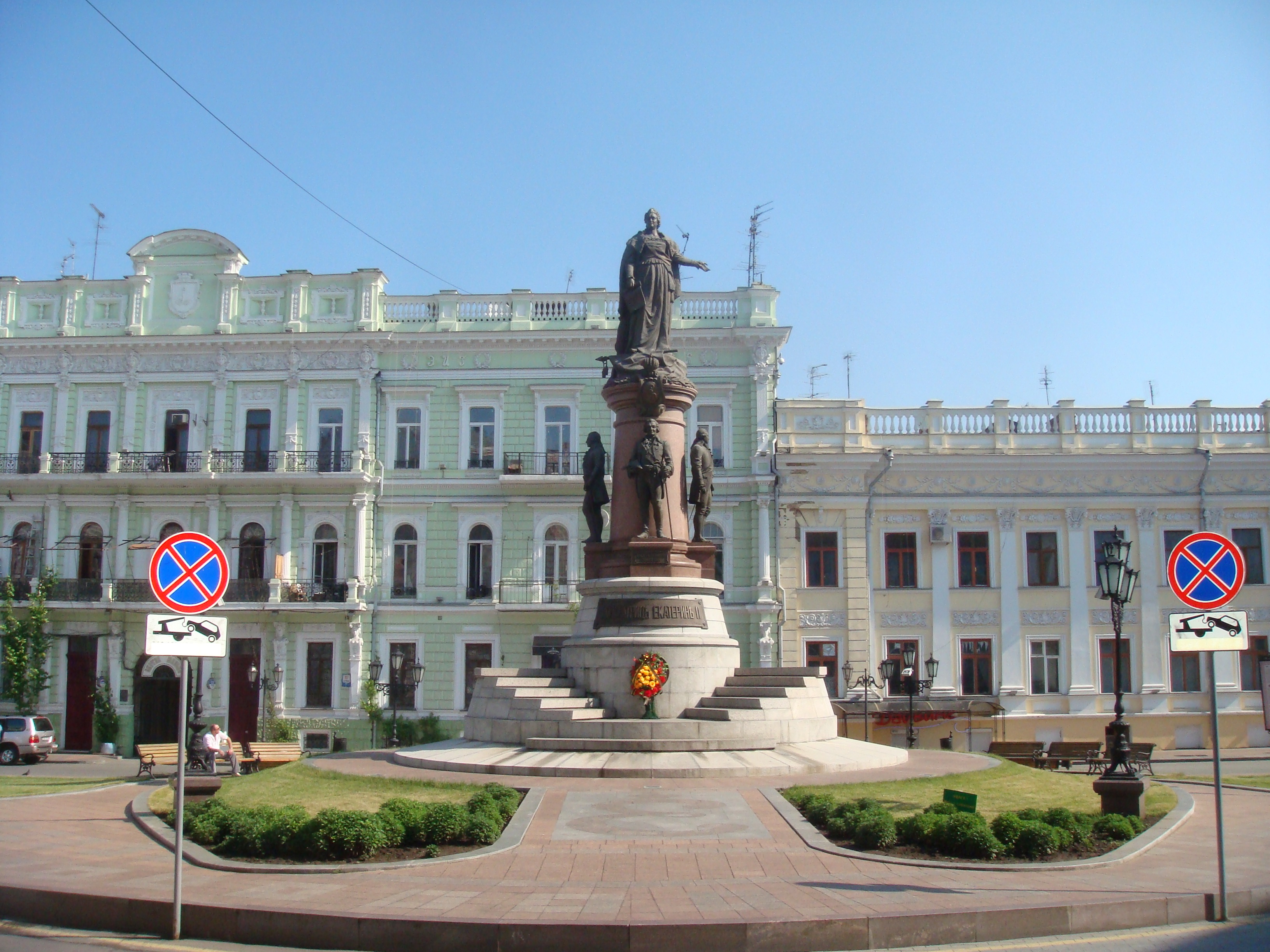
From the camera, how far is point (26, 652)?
40.0 metres

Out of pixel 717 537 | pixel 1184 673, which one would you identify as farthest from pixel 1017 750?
pixel 717 537

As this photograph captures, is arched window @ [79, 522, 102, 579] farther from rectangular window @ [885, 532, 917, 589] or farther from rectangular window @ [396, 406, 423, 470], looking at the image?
rectangular window @ [885, 532, 917, 589]

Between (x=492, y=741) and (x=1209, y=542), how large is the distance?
39.6 ft

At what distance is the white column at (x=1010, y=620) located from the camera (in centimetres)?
3944

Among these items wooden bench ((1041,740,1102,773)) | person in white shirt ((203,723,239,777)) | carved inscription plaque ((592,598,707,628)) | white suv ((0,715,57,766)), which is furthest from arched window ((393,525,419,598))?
carved inscription plaque ((592,598,707,628))

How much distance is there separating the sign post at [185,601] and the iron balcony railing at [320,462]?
31.3 m

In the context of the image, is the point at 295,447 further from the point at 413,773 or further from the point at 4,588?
the point at 413,773

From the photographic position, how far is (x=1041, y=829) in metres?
11.3

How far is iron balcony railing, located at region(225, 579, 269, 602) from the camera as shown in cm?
4056

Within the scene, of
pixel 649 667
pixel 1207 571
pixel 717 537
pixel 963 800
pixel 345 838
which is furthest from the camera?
pixel 717 537

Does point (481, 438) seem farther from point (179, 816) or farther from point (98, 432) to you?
point (179, 816)

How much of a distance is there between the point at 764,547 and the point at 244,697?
18.2 meters

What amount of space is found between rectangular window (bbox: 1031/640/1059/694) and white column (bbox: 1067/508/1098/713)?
1.52 ft

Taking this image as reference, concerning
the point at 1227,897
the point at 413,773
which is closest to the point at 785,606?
the point at 413,773
